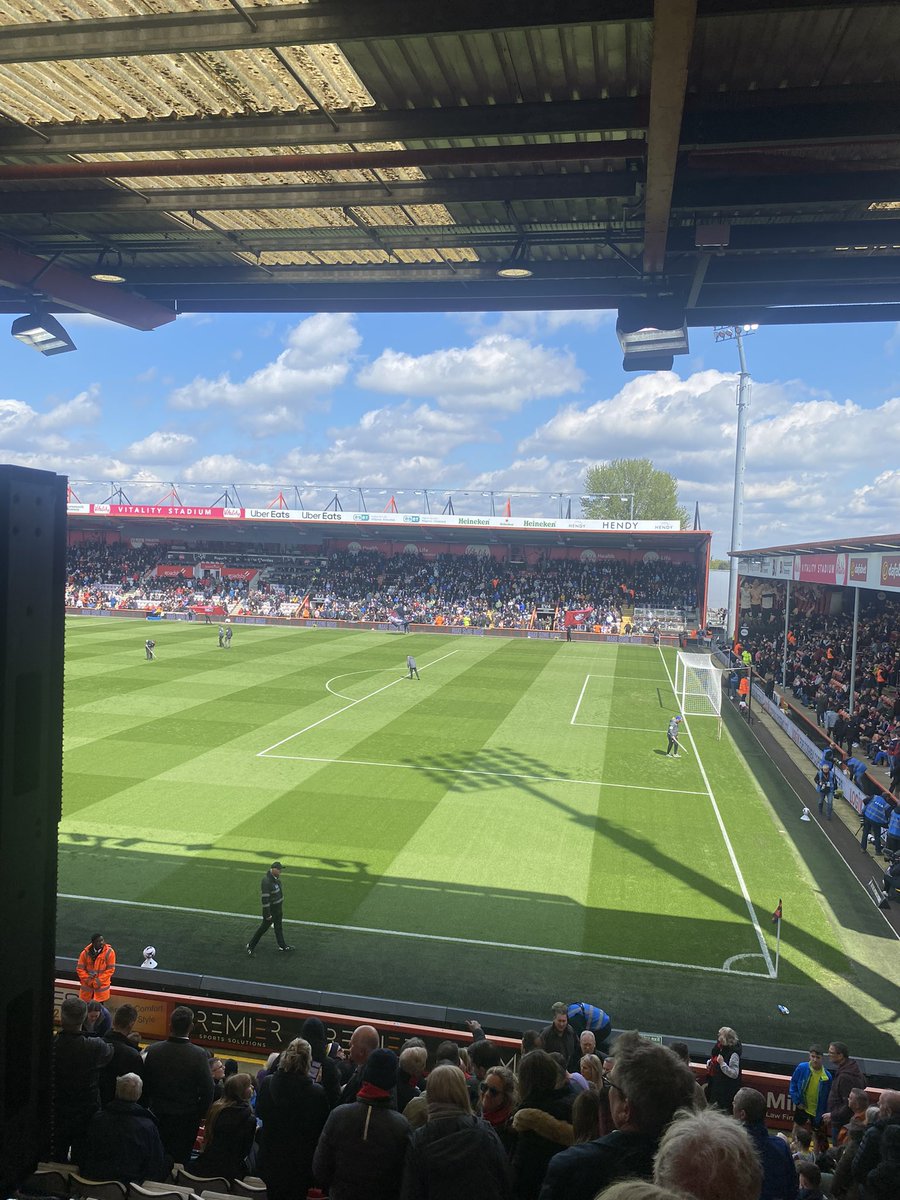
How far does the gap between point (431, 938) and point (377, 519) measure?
158 feet

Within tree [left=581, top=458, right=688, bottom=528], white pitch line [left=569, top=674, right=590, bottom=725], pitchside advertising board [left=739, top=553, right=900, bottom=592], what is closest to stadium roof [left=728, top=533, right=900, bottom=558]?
pitchside advertising board [left=739, top=553, right=900, bottom=592]

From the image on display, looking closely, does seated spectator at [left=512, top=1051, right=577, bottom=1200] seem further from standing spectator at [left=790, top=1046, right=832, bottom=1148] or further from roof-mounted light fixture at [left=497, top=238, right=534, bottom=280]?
roof-mounted light fixture at [left=497, top=238, right=534, bottom=280]

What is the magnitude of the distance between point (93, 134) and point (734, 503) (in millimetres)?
48149

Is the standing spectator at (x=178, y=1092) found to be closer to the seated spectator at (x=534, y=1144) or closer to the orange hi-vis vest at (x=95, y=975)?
the seated spectator at (x=534, y=1144)

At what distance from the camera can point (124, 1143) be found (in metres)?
4.62

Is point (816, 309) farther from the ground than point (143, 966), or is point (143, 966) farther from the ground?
point (816, 309)

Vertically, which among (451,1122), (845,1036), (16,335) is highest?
(16,335)

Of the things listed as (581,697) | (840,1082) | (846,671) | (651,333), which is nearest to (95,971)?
(840,1082)

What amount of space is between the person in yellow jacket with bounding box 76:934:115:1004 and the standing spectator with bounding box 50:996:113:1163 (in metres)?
5.08

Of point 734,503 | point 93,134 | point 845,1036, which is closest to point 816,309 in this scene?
point 93,134

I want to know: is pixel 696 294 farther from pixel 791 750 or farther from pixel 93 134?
pixel 791 750

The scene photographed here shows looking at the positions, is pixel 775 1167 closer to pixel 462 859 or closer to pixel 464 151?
pixel 464 151

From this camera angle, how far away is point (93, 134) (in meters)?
5.66

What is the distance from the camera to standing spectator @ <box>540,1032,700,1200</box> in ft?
9.37
